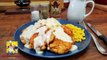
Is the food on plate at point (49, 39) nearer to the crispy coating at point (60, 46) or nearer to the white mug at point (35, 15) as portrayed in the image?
the crispy coating at point (60, 46)

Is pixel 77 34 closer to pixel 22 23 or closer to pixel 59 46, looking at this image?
pixel 59 46

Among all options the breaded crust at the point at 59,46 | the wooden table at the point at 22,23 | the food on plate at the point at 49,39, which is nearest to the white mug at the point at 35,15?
the wooden table at the point at 22,23

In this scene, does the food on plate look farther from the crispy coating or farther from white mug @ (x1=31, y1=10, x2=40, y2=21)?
white mug @ (x1=31, y1=10, x2=40, y2=21)

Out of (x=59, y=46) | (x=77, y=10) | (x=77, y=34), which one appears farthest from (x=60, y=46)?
(x=77, y=10)

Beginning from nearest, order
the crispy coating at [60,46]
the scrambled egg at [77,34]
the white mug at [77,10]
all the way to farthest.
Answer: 1. the crispy coating at [60,46]
2. the scrambled egg at [77,34]
3. the white mug at [77,10]

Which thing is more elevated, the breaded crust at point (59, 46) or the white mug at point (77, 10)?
the white mug at point (77, 10)

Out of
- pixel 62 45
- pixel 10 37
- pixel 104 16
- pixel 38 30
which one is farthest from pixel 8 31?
pixel 104 16
